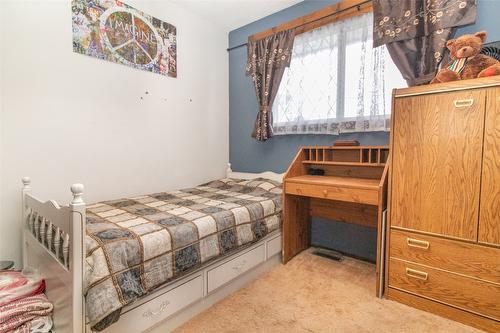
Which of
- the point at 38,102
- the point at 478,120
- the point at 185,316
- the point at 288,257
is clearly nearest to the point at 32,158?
the point at 38,102

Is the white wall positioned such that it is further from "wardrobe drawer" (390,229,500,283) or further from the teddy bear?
the teddy bear

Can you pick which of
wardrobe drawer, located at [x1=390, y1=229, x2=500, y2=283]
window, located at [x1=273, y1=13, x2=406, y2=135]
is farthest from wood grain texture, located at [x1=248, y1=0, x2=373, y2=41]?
wardrobe drawer, located at [x1=390, y1=229, x2=500, y2=283]

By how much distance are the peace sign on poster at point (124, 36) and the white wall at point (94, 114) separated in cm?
7

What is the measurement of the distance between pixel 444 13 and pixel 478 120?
946 millimetres

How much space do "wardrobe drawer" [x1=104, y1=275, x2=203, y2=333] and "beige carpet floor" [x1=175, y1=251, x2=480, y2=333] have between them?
0.15 meters

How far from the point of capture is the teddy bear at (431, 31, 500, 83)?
1.54 m

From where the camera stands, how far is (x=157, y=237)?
142 cm

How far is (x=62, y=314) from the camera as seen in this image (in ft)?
4.04

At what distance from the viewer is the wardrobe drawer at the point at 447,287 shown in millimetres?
1445

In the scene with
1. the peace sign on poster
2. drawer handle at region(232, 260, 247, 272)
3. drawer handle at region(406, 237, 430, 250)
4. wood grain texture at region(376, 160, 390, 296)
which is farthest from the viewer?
the peace sign on poster

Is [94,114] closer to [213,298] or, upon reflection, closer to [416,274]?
[213,298]

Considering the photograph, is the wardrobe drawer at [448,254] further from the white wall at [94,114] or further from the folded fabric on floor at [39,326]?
the white wall at [94,114]

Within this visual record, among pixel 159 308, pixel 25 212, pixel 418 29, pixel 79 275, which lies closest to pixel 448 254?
pixel 418 29

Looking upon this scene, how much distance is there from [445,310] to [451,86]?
1359mm
